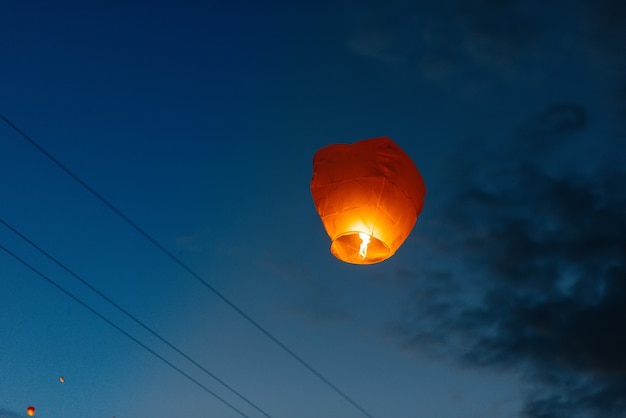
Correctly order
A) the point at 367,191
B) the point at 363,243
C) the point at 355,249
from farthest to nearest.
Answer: the point at 355,249
the point at 363,243
the point at 367,191

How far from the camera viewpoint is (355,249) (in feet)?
11.7

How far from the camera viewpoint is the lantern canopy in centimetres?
323

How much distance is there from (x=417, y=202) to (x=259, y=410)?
5.25 m

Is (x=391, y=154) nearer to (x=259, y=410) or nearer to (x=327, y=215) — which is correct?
(x=327, y=215)

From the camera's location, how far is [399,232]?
3.37 m

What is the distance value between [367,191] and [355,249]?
1.61ft

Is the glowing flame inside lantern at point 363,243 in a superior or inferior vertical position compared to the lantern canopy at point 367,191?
inferior

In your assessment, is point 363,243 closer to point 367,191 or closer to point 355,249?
point 355,249

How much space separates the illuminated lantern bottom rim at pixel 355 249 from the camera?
11.5 feet

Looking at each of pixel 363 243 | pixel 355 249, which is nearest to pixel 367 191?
pixel 363 243

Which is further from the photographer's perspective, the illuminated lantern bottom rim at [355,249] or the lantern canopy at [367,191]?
the illuminated lantern bottom rim at [355,249]

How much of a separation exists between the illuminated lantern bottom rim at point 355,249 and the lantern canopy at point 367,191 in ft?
0.21

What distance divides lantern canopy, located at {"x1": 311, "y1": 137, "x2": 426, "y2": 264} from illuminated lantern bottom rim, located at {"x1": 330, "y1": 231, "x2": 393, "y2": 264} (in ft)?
0.21

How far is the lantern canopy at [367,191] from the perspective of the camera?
3.23m
